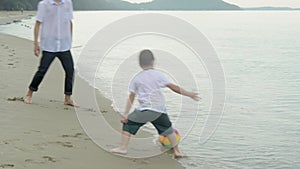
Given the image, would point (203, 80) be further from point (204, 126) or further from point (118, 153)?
point (118, 153)

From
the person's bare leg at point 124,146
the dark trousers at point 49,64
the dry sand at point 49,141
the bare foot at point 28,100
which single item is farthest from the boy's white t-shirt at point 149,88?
the bare foot at point 28,100

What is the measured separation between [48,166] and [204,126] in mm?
4750

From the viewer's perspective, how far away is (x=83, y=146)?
20.5ft

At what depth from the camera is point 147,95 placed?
5969 millimetres

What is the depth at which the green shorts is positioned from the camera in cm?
606

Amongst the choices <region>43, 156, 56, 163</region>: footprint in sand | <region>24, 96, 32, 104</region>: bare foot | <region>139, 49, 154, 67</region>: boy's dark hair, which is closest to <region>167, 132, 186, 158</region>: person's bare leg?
<region>139, 49, 154, 67</region>: boy's dark hair

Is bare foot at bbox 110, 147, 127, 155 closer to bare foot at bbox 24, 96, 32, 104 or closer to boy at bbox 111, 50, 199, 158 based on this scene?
boy at bbox 111, 50, 199, 158

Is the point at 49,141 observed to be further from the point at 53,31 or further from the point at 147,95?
the point at 53,31

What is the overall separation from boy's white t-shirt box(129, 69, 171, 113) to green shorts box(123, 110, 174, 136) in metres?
0.07

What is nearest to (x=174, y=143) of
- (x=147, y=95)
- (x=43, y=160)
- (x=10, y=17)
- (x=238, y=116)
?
(x=147, y=95)

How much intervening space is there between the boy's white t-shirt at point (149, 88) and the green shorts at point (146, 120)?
0.23 feet

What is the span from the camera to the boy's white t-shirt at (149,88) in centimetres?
593

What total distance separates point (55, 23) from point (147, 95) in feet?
8.61

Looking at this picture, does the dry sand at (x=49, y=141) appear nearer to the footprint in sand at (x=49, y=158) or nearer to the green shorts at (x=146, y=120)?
the footprint in sand at (x=49, y=158)
